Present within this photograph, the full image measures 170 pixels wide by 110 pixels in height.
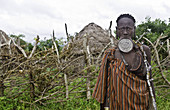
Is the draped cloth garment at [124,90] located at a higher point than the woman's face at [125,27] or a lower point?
lower

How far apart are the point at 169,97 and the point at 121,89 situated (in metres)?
3.54

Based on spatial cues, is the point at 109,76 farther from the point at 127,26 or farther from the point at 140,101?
the point at 127,26

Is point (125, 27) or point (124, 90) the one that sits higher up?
point (125, 27)

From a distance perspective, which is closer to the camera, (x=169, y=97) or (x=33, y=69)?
(x=33, y=69)

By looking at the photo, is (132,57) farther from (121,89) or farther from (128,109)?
(128,109)

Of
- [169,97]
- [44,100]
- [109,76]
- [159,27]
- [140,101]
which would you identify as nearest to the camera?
[140,101]

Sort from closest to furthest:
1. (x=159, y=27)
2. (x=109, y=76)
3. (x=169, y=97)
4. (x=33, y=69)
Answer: (x=109, y=76) → (x=33, y=69) → (x=169, y=97) → (x=159, y=27)

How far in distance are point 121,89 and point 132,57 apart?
0.35m

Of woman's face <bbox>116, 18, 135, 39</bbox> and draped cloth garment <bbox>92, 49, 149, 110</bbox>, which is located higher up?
woman's face <bbox>116, 18, 135, 39</bbox>

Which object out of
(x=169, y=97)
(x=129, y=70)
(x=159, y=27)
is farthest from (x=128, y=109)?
(x=159, y=27)

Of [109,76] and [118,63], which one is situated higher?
[118,63]

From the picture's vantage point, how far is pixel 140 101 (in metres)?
1.53

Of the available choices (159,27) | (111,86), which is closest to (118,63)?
(111,86)

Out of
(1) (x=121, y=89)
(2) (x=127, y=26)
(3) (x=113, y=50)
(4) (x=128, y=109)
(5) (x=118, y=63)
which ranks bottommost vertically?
(4) (x=128, y=109)
